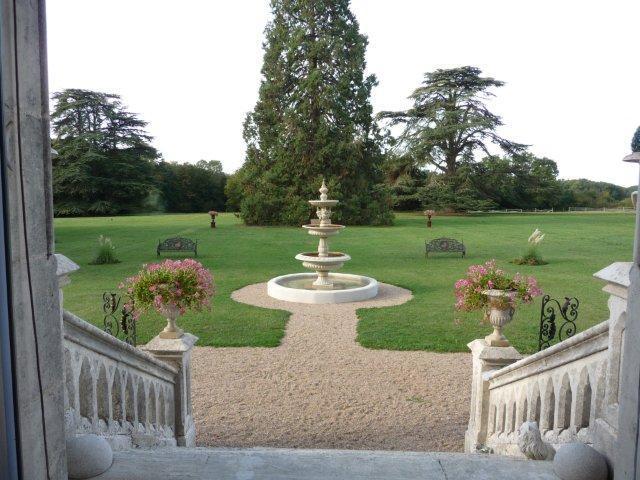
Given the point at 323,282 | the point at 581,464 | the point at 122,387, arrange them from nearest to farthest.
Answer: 1. the point at 581,464
2. the point at 122,387
3. the point at 323,282

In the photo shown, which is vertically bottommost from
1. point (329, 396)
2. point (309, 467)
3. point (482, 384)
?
point (329, 396)

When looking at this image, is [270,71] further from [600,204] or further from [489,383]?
[600,204]

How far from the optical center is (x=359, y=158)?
110 feet

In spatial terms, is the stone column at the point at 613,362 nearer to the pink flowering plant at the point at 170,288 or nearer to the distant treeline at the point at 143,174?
the pink flowering plant at the point at 170,288

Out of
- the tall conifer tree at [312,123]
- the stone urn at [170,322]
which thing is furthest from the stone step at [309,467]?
the tall conifer tree at [312,123]

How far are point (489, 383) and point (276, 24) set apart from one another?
1340 inches

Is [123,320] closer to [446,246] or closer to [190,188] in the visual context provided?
[446,246]

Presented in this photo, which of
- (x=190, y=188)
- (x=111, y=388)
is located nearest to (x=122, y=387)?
(x=111, y=388)

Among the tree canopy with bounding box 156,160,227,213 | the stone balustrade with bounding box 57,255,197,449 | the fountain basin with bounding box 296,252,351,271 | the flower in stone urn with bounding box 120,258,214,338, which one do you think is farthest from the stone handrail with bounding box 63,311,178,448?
the tree canopy with bounding box 156,160,227,213

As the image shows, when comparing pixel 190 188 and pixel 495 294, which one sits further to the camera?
pixel 190 188

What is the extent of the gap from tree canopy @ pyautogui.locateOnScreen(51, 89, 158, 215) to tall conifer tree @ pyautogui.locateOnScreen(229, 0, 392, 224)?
15291 millimetres

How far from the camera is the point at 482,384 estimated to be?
4801 mm

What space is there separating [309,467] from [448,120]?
1593 inches

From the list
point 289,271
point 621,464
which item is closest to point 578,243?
point 289,271
